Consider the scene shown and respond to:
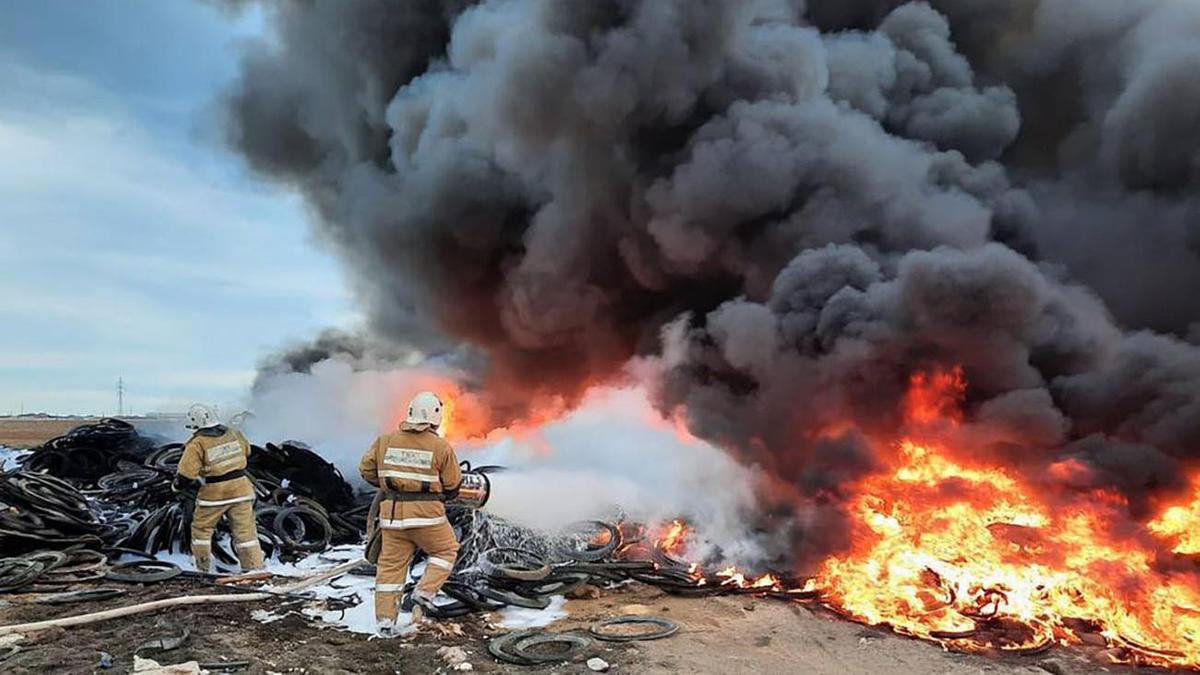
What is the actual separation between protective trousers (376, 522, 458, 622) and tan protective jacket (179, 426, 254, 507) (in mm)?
3243

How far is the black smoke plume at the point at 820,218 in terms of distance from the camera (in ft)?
35.1

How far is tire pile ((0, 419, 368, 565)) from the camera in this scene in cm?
1091

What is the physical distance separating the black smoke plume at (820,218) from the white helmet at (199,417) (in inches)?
294

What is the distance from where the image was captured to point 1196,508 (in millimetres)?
8812

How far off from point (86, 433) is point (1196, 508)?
21.2 metres

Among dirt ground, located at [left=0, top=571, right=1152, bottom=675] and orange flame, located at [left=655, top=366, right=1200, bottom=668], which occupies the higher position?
orange flame, located at [left=655, top=366, right=1200, bottom=668]

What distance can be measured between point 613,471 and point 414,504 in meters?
5.59

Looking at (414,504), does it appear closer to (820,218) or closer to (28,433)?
(820,218)

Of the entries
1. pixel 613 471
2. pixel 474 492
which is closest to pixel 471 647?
pixel 474 492

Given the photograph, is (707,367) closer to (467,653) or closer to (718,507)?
(718,507)

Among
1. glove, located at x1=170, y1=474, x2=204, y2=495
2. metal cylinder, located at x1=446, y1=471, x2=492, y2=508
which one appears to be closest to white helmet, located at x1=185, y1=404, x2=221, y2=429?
glove, located at x1=170, y1=474, x2=204, y2=495

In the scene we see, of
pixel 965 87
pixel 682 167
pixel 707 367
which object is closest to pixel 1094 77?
pixel 965 87

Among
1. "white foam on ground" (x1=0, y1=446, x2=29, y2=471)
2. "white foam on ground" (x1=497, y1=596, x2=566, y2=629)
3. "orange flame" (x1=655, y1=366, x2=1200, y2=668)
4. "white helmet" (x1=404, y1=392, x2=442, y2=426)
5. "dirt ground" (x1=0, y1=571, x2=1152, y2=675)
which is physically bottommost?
"dirt ground" (x1=0, y1=571, x2=1152, y2=675)

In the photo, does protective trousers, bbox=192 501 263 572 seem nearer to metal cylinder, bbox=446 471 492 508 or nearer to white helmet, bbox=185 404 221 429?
white helmet, bbox=185 404 221 429
